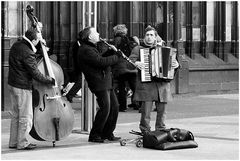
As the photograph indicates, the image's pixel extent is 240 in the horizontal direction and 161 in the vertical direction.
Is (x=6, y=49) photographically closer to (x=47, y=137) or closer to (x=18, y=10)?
(x=18, y=10)

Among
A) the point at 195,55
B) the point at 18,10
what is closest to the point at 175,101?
the point at 195,55

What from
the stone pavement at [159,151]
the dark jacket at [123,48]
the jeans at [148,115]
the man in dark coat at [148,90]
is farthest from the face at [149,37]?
the dark jacket at [123,48]

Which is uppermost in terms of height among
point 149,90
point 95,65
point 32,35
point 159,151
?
point 32,35

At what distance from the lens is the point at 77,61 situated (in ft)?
40.5

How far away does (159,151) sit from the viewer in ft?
36.4

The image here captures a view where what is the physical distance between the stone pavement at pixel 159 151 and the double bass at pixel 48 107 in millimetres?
227

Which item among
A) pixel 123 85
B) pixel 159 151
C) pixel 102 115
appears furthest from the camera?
pixel 123 85

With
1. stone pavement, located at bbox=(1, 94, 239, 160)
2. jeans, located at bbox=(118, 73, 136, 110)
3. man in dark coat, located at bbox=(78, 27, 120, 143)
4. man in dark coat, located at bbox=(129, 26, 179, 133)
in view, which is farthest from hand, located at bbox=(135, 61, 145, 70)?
jeans, located at bbox=(118, 73, 136, 110)

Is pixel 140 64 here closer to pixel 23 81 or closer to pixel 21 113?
pixel 23 81

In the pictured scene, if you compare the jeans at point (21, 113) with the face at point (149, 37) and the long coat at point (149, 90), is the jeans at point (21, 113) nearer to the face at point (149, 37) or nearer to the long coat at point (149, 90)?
the long coat at point (149, 90)

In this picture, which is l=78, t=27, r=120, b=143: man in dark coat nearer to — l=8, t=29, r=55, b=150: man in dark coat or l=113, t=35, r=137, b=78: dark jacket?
l=8, t=29, r=55, b=150: man in dark coat

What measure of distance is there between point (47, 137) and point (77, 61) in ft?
4.99

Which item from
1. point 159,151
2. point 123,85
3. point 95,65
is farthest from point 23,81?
point 123,85

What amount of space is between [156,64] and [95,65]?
875mm
